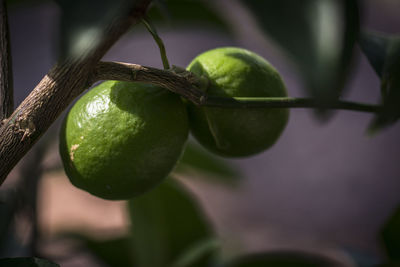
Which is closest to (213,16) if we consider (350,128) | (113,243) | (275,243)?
(113,243)

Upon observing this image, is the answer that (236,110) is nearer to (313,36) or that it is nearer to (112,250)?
(313,36)

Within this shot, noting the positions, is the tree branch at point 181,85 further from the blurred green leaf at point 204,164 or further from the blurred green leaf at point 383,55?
the blurred green leaf at point 204,164

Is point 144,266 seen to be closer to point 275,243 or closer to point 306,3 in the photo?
point 306,3

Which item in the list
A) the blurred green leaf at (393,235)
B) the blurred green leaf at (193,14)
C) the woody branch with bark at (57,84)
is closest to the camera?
the woody branch with bark at (57,84)

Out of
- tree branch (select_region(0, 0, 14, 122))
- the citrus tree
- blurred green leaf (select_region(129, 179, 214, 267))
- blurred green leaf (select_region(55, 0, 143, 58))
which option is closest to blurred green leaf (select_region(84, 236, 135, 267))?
blurred green leaf (select_region(129, 179, 214, 267))

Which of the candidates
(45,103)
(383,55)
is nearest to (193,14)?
(383,55)

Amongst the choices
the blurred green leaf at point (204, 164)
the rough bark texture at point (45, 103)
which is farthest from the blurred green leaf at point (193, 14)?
the rough bark texture at point (45, 103)
